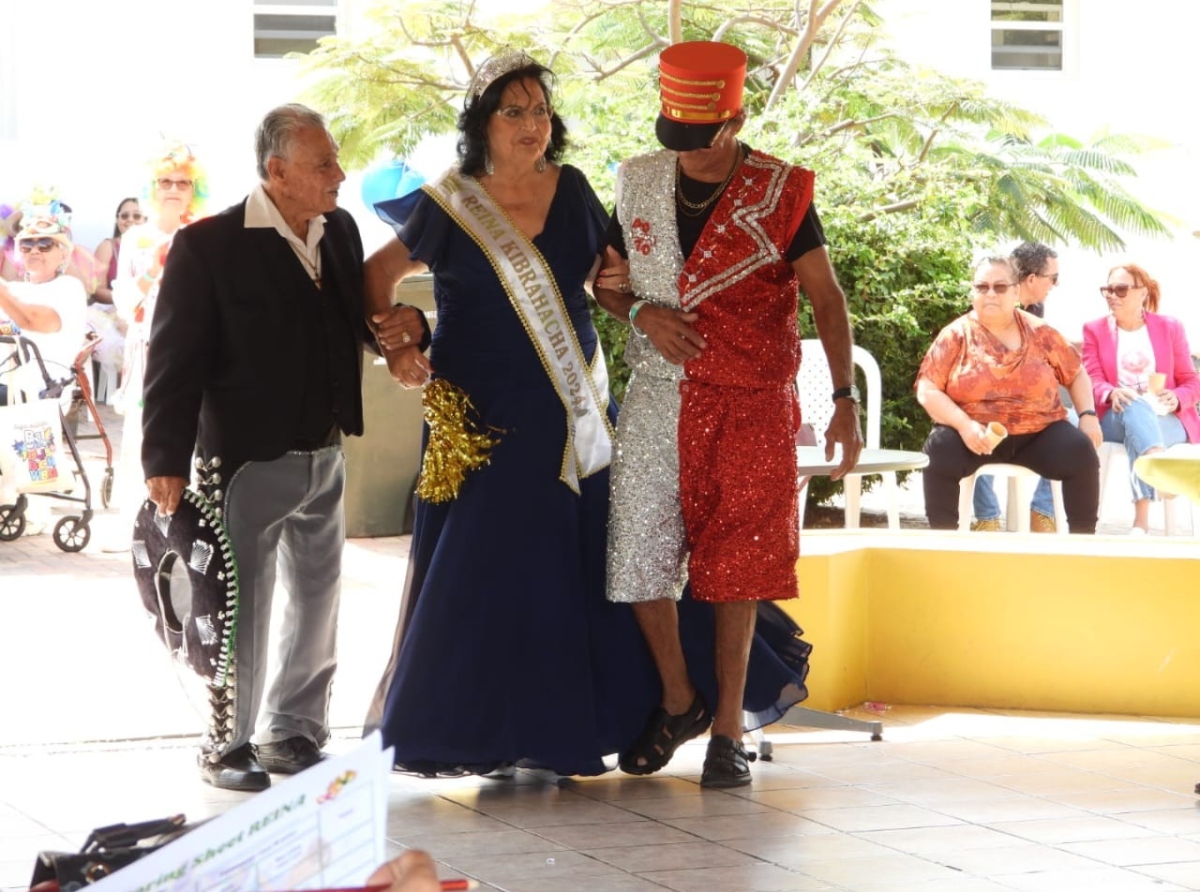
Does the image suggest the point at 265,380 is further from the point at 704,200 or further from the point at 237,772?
the point at 704,200

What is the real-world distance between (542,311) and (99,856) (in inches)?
123

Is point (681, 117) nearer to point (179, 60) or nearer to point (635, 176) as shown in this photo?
point (635, 176)

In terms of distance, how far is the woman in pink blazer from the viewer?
9.44 m

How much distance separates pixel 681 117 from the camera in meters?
4.64

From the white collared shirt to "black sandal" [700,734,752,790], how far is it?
1.54 meters

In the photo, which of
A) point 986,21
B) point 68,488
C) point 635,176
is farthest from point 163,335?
point 986,21

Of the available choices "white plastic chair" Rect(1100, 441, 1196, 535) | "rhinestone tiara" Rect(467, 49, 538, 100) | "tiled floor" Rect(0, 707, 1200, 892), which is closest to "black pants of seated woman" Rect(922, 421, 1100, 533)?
"white plastic chair" Rect(1100, 441, 1196, 535)

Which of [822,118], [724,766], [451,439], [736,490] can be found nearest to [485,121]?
[451,439]

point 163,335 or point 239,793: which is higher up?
point 163,335

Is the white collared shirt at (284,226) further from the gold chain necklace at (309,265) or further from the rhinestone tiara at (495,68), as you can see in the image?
the rhinestone tiara at (495,68)

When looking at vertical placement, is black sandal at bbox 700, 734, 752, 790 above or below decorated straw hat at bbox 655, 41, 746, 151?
below

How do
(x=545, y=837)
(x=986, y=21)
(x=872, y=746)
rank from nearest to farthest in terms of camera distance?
(x=545, y=837) < (x=872, y=746) < (x=986, y=21)

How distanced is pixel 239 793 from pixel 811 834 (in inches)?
56.0

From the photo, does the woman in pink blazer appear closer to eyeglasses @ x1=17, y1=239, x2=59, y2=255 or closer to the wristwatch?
the wristwatch
